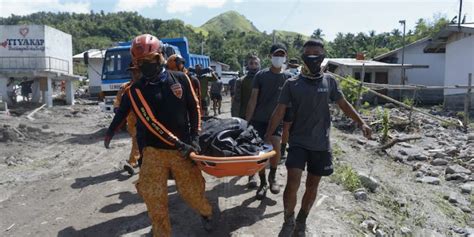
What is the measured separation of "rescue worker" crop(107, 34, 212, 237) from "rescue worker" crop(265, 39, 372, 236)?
92 centimetres

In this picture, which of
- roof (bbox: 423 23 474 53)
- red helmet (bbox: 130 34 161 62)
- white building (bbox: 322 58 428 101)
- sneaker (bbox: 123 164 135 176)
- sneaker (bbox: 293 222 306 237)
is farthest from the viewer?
white building (bbox: 322 58 428 101)

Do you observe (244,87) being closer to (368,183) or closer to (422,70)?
(368,183)

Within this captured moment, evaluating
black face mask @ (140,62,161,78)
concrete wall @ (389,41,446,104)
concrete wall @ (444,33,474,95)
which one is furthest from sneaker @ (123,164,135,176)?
concrete wall @ (389,41,446,104)

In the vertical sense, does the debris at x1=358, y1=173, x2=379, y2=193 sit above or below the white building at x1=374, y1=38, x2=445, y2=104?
below

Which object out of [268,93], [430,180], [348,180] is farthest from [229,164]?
[430,180]

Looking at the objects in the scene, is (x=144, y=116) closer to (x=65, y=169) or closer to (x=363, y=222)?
(x=363, y=222)

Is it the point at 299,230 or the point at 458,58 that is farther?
the point at 458,58

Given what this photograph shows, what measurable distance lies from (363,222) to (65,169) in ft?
19.6

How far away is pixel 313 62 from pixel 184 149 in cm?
145

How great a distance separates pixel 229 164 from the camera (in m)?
3.96

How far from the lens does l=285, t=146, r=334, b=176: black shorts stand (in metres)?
4.21

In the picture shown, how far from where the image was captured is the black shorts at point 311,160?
166 inches

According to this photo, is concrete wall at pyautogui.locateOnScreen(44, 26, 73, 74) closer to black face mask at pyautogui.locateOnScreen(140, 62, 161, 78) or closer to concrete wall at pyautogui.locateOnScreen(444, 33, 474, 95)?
concrete wall at pyautogui.locateOnScreen(444, 33, 474, 95)

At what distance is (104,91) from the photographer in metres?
13.2
